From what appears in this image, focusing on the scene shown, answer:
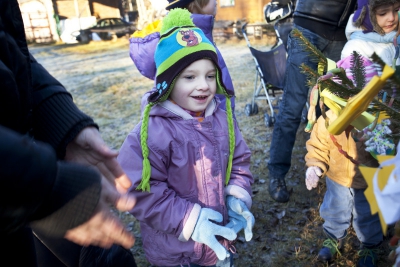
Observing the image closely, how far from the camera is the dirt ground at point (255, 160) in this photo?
2.86m

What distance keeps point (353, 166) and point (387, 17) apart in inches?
A: 43.0

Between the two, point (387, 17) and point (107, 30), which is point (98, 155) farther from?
point (107, 30)

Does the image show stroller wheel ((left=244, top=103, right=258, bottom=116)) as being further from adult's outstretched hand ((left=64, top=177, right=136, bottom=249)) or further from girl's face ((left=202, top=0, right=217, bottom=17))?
adult's outstretched hand ((left=64, top=177, right=136, bottom=249))

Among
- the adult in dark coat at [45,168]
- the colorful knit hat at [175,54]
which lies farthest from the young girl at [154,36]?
the adult in dark coat at [45,168]

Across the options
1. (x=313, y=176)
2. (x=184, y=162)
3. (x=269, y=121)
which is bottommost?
(x=269, y=121)

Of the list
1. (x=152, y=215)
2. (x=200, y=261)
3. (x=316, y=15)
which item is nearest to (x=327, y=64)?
(x=152, y=215)

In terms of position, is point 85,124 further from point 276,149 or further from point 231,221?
point 276,149

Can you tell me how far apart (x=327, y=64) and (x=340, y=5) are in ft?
6.42

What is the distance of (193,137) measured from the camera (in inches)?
72.1

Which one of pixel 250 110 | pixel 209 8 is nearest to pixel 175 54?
pixel 209 8

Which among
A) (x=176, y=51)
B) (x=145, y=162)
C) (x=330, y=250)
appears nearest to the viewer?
(x=145, y=162)

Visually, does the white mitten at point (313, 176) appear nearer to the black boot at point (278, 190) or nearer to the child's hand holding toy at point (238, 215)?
the child's hand holding toy at point (238, 215)

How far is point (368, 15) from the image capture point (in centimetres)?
244

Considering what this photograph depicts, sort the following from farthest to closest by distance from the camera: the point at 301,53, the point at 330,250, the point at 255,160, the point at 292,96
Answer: the point at 255,160, the point at 292,96, the point at 301,53, the point at 330,250
